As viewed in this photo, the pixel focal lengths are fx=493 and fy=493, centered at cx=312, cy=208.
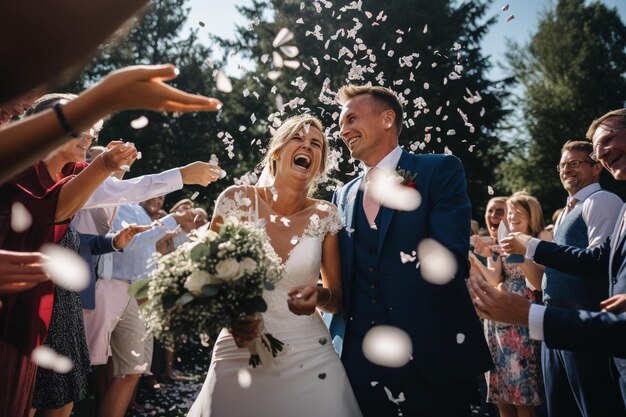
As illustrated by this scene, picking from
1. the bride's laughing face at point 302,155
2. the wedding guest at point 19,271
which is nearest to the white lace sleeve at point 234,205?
the bride's laughing face at point 302,155

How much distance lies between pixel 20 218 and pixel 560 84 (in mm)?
29047

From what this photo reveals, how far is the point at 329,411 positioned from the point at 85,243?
292 centimetres

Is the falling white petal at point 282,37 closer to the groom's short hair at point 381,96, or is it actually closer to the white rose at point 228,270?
the groom's short hair at point 381,96

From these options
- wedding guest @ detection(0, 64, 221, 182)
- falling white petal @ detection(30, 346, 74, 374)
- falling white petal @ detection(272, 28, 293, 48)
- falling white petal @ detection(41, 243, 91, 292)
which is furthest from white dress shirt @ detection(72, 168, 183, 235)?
wedding guest @ detection(0, 64, 221, 182)

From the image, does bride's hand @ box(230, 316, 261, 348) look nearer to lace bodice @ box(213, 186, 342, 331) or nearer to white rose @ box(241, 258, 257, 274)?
white rose @ box(241, 258, 257, 274)

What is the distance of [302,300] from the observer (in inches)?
114

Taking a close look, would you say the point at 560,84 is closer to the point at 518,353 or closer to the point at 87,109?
the point at 518,353

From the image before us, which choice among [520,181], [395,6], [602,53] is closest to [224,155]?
[395,6]

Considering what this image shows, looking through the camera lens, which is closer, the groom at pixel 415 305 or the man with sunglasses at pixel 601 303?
the man with sunglasses at pixel 601 303

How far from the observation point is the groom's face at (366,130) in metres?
3.88

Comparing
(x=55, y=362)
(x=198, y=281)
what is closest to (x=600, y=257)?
(x=198, y=281)

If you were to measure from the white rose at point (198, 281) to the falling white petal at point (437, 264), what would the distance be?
142cm

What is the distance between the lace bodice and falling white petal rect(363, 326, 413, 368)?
50 centimetres

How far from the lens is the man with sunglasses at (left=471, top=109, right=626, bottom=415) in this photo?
2285 mm
